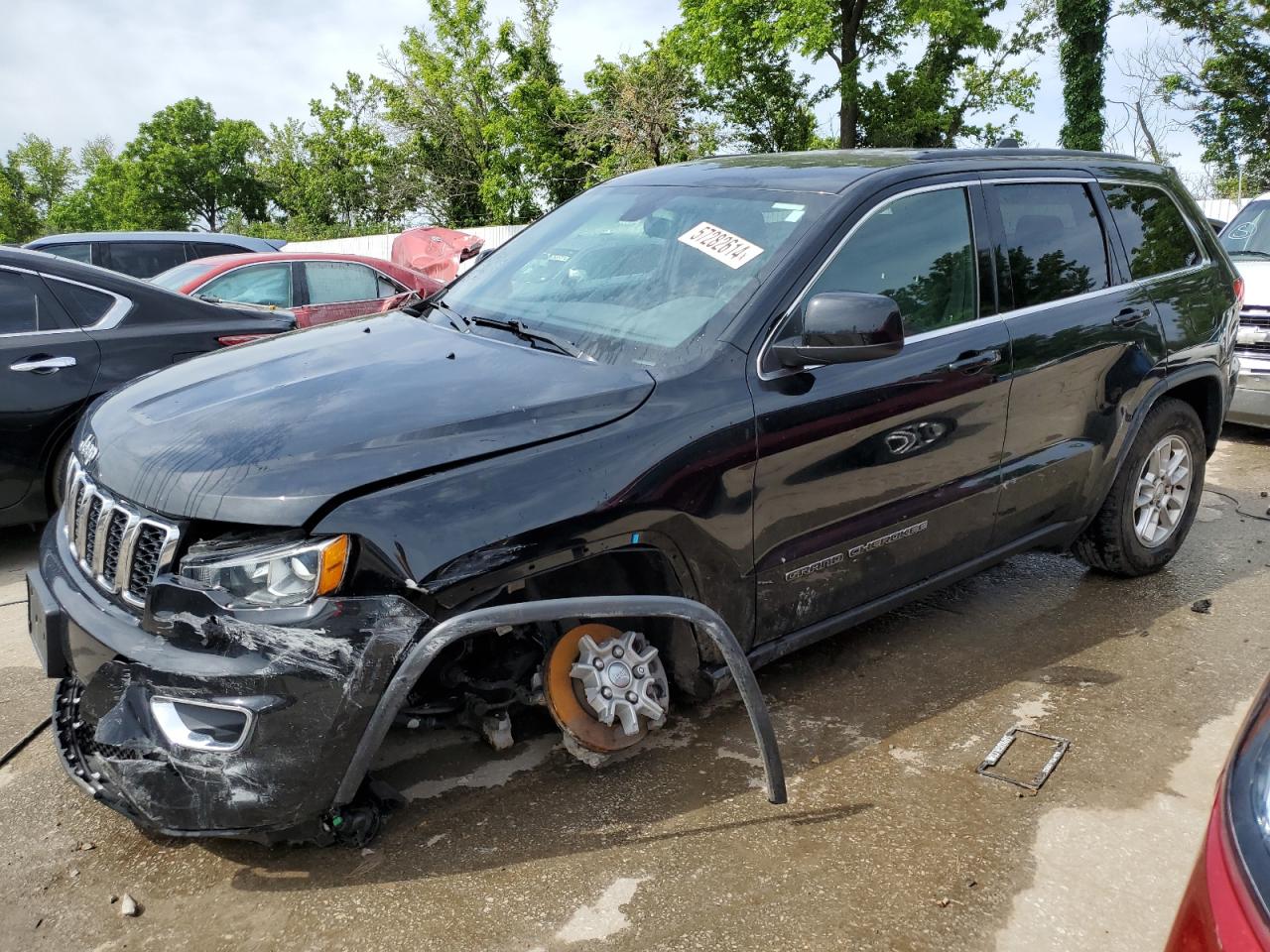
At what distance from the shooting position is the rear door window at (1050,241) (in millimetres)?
3732

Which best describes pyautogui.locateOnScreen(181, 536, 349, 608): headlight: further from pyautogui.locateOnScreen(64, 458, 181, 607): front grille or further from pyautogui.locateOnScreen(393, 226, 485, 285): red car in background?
pyautogui.locateOnScreen(393, 226, 485, 285): red car in background

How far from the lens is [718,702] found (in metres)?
3.45

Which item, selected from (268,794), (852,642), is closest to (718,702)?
(852,642)

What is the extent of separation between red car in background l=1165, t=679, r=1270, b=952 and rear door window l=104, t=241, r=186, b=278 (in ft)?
40.6

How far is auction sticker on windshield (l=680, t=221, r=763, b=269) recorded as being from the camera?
315cm

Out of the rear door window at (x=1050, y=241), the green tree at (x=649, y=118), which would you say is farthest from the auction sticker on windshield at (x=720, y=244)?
the green tree at (x=649, y=118)

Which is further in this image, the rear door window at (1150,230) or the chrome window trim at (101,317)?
the chrome window trim at (101,317)

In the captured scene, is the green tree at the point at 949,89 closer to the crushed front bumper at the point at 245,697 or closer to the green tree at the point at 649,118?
the green tree at the point at 649,118

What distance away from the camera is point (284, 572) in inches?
89.8

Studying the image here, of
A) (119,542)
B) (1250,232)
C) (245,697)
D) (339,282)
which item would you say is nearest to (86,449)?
(119,542)

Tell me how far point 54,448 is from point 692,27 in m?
29.6

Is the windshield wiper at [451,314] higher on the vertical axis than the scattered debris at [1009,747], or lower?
higher

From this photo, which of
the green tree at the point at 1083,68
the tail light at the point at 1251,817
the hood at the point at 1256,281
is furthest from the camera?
the green tree at the point at 1083,68

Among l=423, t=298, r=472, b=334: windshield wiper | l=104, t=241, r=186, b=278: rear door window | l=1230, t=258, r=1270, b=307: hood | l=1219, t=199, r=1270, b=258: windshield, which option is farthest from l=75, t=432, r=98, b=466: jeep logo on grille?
l=104, t=241, r=186, b=278: rear door window
